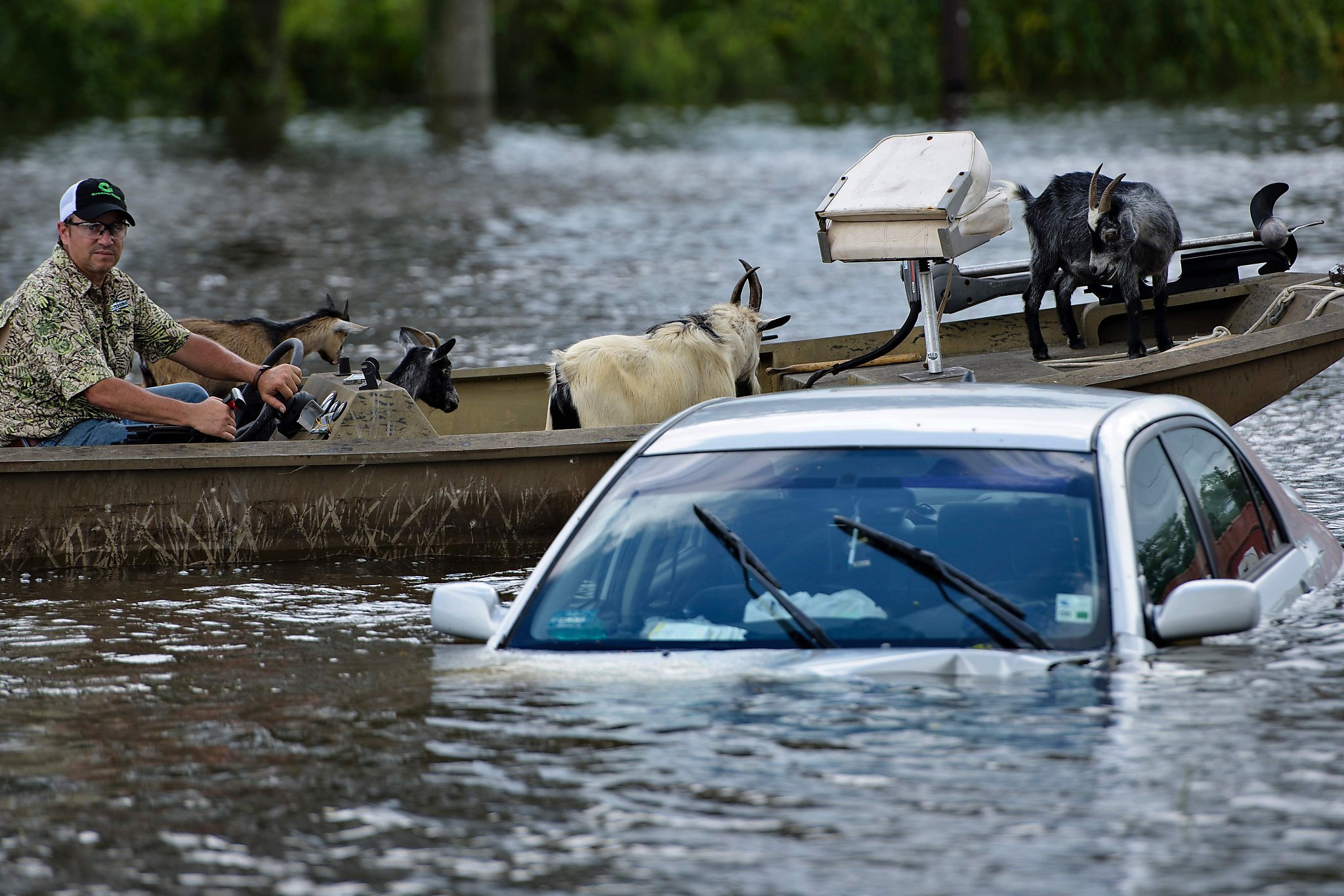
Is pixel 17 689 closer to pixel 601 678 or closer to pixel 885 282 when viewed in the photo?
pixel 601 678

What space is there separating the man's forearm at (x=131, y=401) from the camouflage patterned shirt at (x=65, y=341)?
58mm

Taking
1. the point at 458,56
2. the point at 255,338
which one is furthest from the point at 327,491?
the point at 458,56

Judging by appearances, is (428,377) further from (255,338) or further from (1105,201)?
(1105,201)

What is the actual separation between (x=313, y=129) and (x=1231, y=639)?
4707 centimetres

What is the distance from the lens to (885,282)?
22.0 meters

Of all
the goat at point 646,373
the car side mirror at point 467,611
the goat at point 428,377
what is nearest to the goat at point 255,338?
the goat at point 428,377

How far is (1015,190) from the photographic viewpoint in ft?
36.3

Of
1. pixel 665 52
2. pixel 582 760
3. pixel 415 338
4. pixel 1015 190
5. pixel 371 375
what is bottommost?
pixel 582 760

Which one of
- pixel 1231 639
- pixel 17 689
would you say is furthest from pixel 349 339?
pixel 1231 639

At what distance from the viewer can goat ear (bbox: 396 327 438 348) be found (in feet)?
35.4

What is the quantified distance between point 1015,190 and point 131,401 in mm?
5229

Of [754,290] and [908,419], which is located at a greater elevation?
[754,290]

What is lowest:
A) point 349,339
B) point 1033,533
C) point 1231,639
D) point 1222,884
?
point 1222,884

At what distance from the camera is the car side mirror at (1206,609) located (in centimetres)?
481
